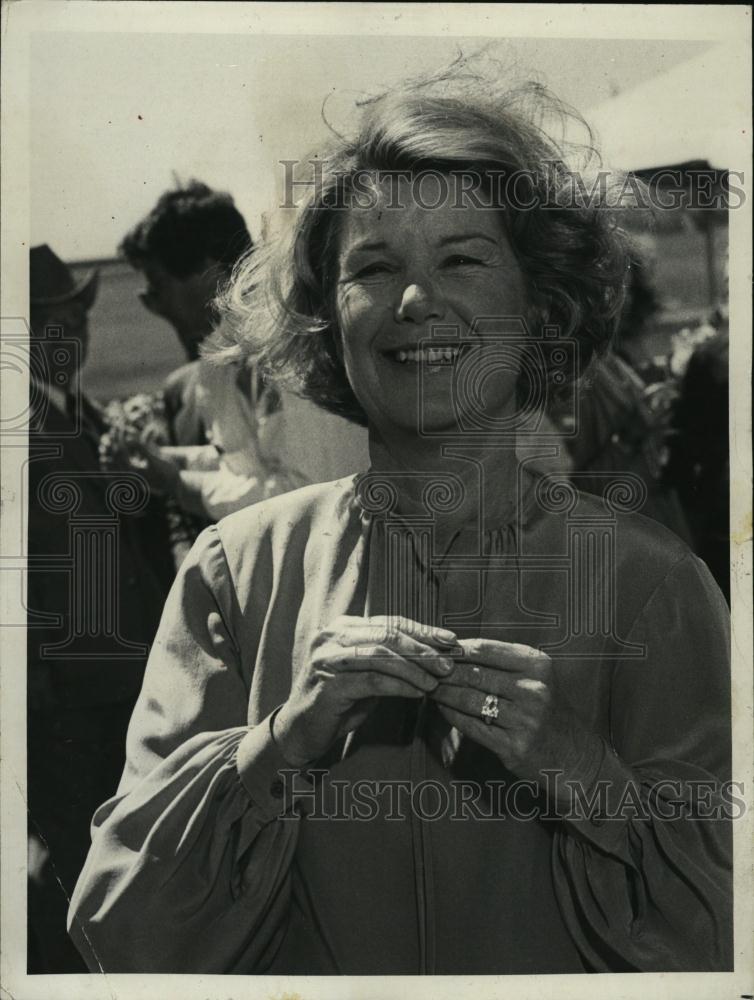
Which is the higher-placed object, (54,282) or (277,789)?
(54,282)

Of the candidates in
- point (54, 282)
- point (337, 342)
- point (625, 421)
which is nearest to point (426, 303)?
point (337, 342)

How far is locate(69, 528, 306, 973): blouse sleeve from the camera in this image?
2119mm

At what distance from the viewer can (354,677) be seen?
205cm

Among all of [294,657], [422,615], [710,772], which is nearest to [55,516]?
[294,657]

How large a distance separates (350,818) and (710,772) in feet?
1.89

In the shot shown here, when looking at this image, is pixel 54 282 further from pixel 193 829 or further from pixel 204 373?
pixel 193 829

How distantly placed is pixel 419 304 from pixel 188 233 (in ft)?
1.37

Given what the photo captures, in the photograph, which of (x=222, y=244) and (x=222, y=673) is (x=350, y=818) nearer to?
(x=222, y=673)

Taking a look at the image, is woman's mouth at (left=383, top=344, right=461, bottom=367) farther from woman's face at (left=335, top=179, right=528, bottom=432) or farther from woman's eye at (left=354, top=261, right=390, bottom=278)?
woman's eye at (left=354, top=261, right=390, bottom=278)

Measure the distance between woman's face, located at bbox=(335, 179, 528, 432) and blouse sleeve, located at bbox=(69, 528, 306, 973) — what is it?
42cm

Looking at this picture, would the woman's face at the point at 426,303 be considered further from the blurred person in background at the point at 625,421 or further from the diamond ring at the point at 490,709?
the diamond ring at the point at 490,709

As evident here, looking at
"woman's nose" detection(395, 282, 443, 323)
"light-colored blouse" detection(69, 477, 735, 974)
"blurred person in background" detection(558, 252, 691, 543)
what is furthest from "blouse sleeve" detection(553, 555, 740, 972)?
"woman's nose" detection(395, 282, 443, 323)

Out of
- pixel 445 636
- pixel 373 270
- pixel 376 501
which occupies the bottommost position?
pixel 445 636

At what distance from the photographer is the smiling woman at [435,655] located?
2.12 m
